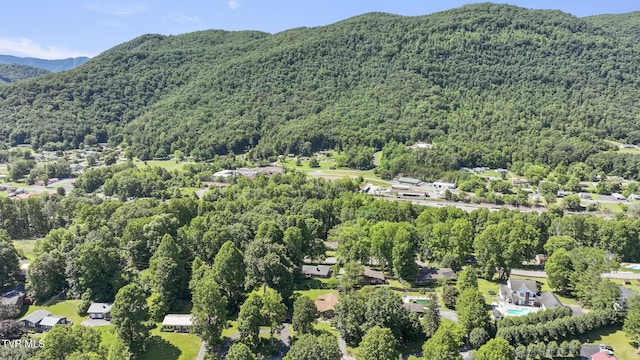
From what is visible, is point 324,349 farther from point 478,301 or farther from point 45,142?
point 45,142

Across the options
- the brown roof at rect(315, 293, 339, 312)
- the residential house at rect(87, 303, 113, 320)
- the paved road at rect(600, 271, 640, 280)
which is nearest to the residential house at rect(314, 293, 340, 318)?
the brown roof at rect(315, 293, 339, 312)

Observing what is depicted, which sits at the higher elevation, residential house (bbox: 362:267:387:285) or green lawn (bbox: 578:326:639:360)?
residential house (bbox: 362:267:387:285)

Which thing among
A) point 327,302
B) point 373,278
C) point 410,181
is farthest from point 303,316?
point 410,181

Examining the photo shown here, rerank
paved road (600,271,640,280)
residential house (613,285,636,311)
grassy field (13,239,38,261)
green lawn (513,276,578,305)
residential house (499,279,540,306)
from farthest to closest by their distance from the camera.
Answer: grassy field (13,239,38,261) → paved road (600,271,640,280) → green lawn (513,276,578,305) → residential house (499,279,540,306) → residential house (613,285,636,311)

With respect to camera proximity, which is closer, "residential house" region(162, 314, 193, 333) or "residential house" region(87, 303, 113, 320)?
"residential house" region(162, 314, 193, 333)

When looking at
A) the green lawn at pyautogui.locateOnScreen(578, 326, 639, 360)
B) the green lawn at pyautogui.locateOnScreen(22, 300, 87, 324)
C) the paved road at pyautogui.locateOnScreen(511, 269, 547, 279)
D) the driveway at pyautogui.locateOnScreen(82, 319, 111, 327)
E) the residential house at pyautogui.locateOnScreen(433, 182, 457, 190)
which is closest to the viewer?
the green lawn at pyautogui.locateOnScreen(578, 326, 639, 360)

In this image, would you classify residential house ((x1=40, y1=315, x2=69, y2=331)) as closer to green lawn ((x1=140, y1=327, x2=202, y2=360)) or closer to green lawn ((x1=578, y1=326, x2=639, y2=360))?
green lawn ((x1=140, y1=327, x2=202, y2=360))
